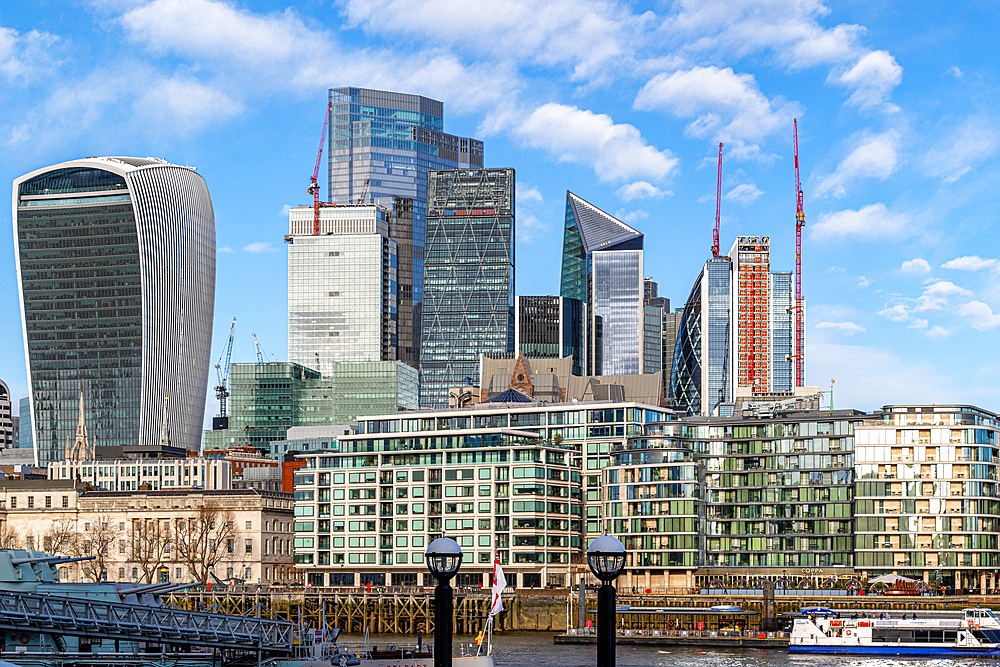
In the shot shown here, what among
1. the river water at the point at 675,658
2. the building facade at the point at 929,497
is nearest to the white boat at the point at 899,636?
the river water at the point at 675,658

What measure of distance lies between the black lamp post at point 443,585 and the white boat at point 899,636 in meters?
109

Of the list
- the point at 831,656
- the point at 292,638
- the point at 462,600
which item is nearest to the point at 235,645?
the point at 292,638

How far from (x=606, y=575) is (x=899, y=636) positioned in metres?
112

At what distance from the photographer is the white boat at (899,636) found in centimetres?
13925

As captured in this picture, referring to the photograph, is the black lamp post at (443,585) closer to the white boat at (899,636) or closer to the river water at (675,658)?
the river water at (675,658)

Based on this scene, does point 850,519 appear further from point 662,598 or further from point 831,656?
point 831,656

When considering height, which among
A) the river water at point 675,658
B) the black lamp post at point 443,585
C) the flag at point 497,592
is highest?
the black lamp post at point 443,585

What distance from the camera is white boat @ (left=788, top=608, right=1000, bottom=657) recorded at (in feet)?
457

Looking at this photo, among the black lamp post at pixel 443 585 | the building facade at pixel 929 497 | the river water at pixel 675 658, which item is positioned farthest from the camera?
the building facade at pixel 929 497

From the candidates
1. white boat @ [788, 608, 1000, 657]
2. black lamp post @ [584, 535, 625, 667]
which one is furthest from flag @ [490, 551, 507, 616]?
black lamp post @ [584, 535, 625, 667]

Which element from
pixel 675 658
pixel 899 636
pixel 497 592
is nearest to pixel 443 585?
pixel 497 592

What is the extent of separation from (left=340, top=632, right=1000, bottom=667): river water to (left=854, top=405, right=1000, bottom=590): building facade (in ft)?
159

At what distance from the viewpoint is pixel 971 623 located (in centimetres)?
14175

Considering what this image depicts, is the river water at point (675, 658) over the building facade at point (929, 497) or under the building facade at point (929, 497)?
under
